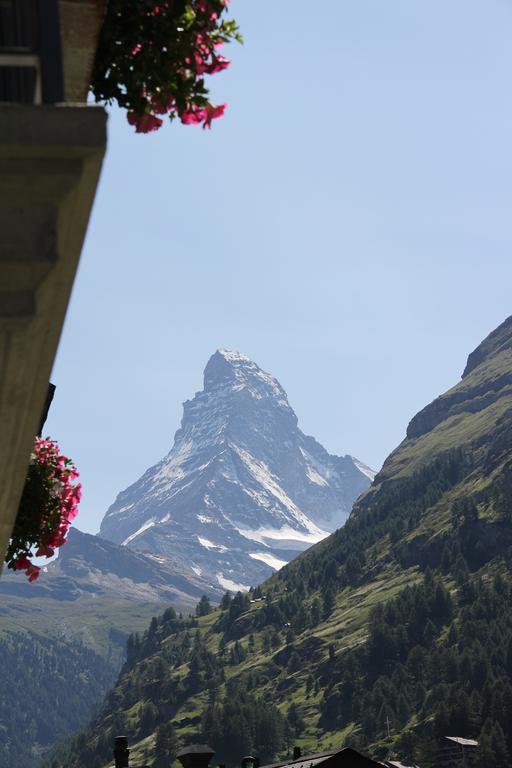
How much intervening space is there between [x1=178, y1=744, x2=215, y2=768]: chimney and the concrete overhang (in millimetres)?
30315

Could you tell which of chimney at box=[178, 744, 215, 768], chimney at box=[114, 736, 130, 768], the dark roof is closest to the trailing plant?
chimney at box=[178, 744, 215, 768]

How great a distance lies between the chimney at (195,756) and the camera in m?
33.5

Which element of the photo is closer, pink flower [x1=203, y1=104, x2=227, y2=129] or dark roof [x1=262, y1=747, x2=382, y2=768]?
pink flower [x1=203, y1=104, x2=227, y2=129]

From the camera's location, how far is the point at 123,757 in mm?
37469

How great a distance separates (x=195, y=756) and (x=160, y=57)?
30.1 meters

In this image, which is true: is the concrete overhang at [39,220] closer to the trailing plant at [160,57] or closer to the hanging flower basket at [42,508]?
the trailing plant at [160,57]

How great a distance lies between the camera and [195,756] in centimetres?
3359

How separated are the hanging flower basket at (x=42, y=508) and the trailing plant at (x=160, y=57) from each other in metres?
3.74

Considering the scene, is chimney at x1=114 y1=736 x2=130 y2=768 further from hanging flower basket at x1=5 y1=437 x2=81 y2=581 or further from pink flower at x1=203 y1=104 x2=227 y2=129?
pink flower at x1=203 y1=104 x2=227 y2=129

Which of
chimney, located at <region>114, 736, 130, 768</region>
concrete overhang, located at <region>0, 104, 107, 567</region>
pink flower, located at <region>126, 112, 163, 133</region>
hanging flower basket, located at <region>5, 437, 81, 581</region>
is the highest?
chimney, located at <region>114, 736, 130, 768</region>

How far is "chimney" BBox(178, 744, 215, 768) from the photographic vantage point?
3347 cm

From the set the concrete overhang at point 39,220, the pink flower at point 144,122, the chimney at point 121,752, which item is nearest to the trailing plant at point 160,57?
the pink flower at point 144,122

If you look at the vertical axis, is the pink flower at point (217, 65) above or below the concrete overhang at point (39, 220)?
above

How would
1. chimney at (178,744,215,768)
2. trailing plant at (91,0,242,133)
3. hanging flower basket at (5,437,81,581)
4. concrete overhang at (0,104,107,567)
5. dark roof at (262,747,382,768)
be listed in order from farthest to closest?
dark roof at (262,747,382,768) → chimney at (178,744,215,768) → hanging flower basket at (5,437,81,581) → trailing plant at (91,0,242,133) → concrete overhang at (0,104,107,567)
